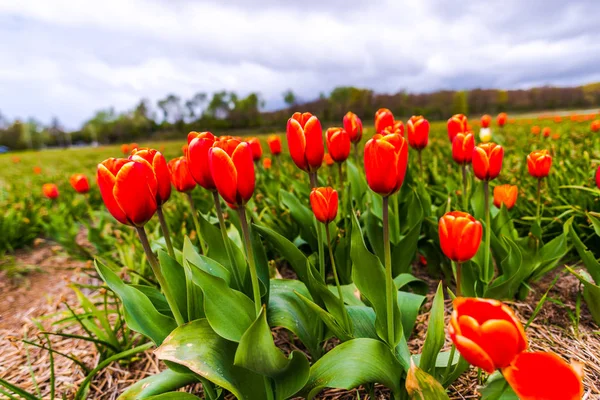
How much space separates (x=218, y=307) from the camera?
138 centimetres

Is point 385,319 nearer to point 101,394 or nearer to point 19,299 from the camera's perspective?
point 101,394

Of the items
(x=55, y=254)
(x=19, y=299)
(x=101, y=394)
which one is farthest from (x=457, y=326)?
(x=55, y=254)

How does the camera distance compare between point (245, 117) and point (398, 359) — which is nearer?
point (398, 359)

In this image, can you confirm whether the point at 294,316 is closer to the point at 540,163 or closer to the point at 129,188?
the point at 129,188

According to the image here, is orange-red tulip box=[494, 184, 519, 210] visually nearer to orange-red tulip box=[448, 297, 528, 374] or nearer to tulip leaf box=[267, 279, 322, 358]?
tulip leaf box=[267, 279, 322, 358]

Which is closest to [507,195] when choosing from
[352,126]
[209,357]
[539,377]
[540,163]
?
[540,163]

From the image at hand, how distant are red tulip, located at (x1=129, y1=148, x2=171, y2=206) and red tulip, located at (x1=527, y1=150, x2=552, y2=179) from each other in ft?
7.16

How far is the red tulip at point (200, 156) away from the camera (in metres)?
1.31

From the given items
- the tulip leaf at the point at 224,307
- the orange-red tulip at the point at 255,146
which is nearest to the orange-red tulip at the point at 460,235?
the tulip leaf at the point at 224,307

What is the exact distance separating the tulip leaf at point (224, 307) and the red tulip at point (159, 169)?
33 centimetres

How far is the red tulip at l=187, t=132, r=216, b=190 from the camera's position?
51.6 inches

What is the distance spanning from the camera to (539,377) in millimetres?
840

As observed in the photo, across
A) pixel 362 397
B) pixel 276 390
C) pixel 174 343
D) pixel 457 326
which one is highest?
pixel 457 326

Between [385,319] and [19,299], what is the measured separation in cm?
363
